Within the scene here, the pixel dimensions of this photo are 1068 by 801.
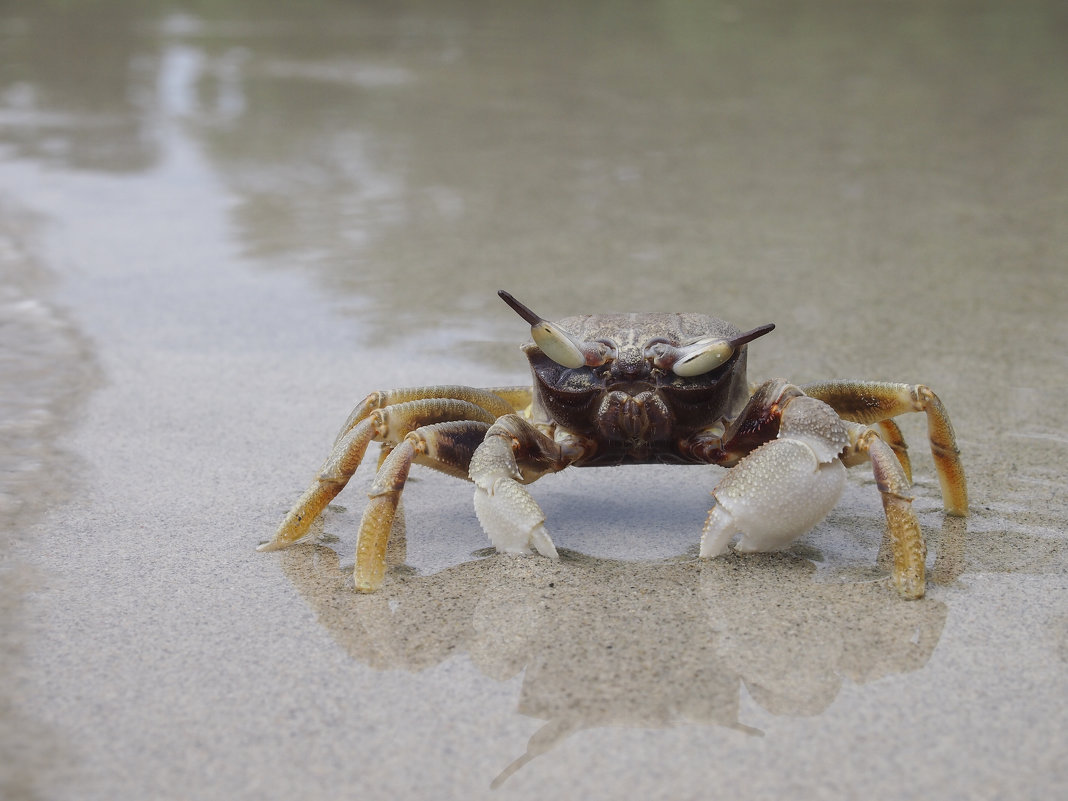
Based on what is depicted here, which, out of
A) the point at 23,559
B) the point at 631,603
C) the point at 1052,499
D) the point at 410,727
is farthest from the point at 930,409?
the point at 23,559

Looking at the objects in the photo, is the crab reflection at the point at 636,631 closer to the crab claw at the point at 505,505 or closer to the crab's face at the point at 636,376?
the crab claw at the point at 505,505

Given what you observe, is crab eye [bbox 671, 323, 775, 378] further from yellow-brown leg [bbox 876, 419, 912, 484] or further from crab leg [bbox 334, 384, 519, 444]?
yellow-brown leg [bbox 876, 419, 912, 484]

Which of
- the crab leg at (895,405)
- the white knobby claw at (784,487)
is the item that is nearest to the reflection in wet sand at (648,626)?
the white knobby claw at (784,487)

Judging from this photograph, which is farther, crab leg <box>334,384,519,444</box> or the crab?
crab leg <box>334,384,519,444</box>

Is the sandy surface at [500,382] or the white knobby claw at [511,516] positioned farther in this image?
the white knobby claw at [511,516]

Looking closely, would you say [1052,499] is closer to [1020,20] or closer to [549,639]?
[549,639]

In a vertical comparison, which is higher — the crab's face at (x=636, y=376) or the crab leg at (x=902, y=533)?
the crab's face at (x=636, y=376)

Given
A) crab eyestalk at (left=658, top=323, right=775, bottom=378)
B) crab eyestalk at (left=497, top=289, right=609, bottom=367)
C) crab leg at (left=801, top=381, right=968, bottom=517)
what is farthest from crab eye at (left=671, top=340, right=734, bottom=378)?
Result: crab leg at (left=801, top=381, right=968, bottom=517)
